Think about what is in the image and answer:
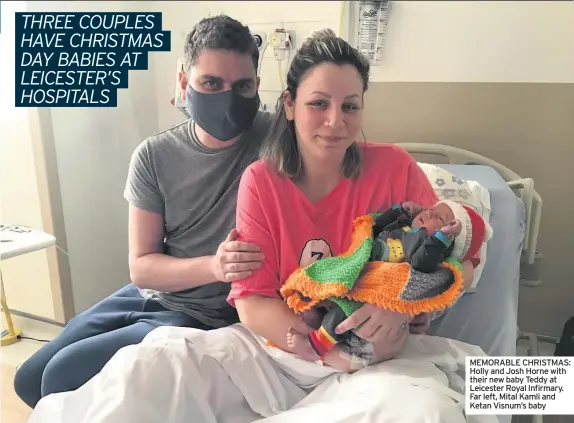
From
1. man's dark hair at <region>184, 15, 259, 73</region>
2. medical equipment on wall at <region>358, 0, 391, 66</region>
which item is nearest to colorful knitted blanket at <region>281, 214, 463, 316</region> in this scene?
man's dark hair at <region>184, 15, 259, 73</region>

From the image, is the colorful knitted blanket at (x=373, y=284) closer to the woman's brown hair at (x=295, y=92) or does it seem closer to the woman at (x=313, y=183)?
the woman at (x=313, y=183)

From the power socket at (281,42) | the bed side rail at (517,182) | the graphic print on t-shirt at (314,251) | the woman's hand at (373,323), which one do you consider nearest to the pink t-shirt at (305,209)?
the graphic print on t-shirt at (314,251)

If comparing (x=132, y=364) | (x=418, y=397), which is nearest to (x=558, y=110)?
(x=418, y=397)

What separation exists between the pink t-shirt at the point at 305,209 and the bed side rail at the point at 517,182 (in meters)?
0.56

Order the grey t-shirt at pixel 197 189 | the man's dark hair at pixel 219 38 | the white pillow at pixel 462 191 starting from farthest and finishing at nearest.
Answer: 1. the white pillow at pixel 462 191
2. the grey t-shirt at pixel 197 189
3. the man's dark hair at pixel 219 38

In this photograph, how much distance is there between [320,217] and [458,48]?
3.24 ft

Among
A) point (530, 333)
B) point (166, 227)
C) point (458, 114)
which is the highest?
point (458, 114)

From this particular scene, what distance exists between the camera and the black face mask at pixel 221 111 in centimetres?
132

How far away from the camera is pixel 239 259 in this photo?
114cm

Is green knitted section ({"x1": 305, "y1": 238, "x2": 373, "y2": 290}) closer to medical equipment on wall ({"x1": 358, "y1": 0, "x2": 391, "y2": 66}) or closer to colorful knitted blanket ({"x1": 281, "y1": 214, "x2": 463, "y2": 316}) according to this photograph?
colorful knitted blanket ({"x1": 281, "y1": 214, "x2": 463, "y2": 316})

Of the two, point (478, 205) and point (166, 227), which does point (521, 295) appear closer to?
point (478, 205)

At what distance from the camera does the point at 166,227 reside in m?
1.46

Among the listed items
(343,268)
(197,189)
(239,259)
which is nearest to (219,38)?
(197,189)

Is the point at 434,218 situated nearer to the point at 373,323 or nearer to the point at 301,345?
the point at 373,323
